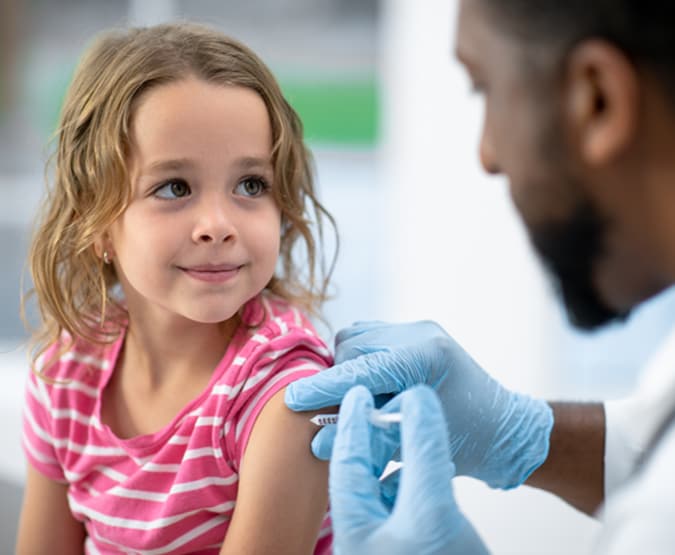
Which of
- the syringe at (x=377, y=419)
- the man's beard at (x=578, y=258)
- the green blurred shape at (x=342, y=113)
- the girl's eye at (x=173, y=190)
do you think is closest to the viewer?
the man's beard at (x=578, y=258)

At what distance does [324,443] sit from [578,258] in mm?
425

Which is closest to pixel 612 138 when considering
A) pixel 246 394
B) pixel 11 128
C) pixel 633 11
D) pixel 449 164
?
pixel 633 11

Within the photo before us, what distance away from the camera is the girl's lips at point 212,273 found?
1.22 m

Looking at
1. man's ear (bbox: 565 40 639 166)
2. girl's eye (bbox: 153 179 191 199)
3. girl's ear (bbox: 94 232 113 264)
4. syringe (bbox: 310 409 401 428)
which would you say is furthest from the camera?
girl's ear (bbox: 94 232 113 264)

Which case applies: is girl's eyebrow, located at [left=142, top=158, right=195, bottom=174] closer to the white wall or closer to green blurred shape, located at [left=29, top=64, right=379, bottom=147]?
the white wall

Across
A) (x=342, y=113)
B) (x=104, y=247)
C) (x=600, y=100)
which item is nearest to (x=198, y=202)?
(x=104, y=247)

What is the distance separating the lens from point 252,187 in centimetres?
127

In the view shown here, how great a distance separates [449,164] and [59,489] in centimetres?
157

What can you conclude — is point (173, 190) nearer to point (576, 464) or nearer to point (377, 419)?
point (377, 419)

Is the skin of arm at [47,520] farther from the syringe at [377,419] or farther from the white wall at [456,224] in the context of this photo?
the white wall at [456,224]

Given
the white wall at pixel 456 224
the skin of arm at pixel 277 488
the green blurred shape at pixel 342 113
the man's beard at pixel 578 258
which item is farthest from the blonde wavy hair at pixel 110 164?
the green blurred shape at pixel 342 113

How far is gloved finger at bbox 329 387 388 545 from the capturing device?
41.3 inches

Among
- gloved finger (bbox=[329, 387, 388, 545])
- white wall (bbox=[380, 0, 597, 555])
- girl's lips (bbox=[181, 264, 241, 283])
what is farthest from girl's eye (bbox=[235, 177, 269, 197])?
white wall (bbox=[380, 0, 597, 555])

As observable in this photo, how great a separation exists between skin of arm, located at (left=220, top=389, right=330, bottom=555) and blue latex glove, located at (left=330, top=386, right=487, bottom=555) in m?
0.13
